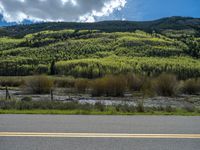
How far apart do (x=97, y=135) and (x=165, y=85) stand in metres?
34.3

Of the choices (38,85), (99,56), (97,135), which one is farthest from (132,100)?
(99,56)

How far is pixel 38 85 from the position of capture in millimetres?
44062

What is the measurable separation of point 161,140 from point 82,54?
423ft

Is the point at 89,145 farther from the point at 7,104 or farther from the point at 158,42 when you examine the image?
the point at 158,42

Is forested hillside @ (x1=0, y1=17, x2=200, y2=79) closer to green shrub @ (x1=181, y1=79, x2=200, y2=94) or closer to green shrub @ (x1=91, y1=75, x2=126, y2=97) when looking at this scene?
green shrub @ (x1=181, y1=79, x2=200, y2=94)

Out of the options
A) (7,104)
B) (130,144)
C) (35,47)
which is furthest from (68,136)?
(35,47)

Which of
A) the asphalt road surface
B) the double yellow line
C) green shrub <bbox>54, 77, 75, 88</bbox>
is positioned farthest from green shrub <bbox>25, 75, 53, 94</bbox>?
the double yellow line

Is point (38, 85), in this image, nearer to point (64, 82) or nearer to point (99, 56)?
point (64, 82)

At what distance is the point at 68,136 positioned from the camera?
8250 millimetres

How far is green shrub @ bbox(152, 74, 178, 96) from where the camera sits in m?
41.0

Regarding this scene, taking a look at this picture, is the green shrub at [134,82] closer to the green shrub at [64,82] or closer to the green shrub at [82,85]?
the green shrub at [82,85]

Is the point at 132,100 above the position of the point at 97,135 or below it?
below

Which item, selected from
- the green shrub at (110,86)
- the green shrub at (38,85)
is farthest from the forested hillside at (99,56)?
the green shrub at (110,86)

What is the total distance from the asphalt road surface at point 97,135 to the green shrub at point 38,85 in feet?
110
